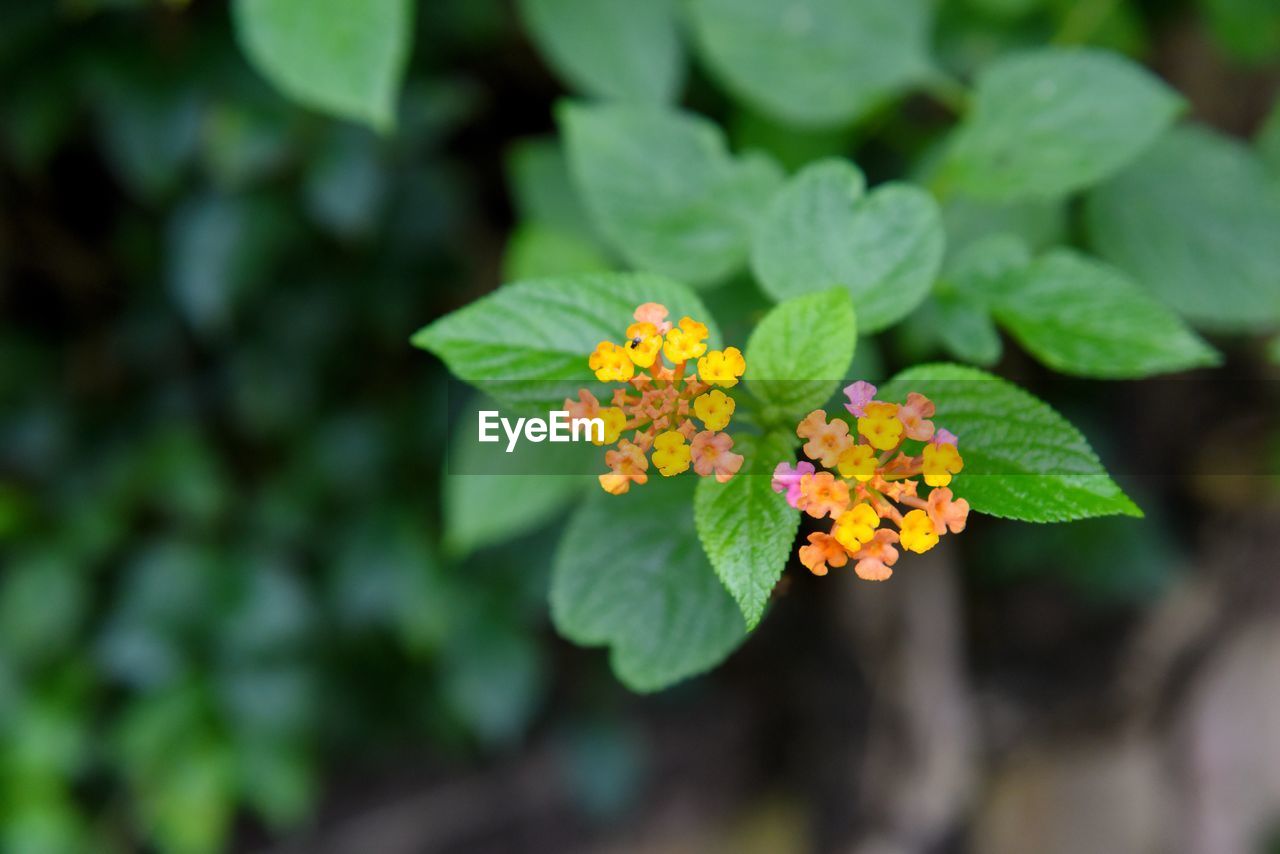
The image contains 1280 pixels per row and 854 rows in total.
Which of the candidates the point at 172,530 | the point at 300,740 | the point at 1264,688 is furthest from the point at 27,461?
the point at 1264,688

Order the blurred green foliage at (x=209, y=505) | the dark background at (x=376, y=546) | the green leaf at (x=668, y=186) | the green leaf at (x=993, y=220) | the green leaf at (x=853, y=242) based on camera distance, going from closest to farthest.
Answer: the green leaf at (x=853, y=242)
the green leaf at (x=668, y=186)
the green leaf at (x=993, y=220)
the dark background at (x=376, y=546)
the blurred green foliage at (x=209, y=505)

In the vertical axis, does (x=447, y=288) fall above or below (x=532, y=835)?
above

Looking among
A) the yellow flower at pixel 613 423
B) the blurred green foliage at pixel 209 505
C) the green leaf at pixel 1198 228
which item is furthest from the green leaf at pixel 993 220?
the blurred green foliage at pixel 209 505

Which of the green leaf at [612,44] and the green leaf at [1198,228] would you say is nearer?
the green leaf at [1198,228]

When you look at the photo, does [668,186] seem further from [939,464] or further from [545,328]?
[939,464]

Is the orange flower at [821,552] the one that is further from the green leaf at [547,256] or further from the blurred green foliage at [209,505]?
the blurred green foliage at [209,505]

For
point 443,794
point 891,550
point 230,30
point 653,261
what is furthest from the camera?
point 443,794

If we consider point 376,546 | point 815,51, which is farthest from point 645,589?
point 376,546

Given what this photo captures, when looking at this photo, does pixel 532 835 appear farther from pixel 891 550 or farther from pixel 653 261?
pixel 891 550

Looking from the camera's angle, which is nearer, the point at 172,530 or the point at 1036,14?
the point at 1036,14
